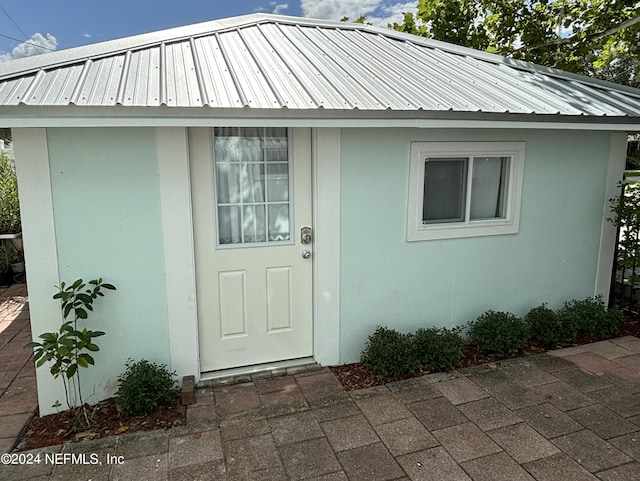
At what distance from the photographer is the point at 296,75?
3.75m

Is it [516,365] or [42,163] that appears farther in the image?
[516,365]

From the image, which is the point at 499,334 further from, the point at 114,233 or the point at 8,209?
the point at 8,209

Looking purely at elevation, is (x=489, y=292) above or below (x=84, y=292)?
below

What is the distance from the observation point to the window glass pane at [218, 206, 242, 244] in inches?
150

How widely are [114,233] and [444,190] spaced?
310cm

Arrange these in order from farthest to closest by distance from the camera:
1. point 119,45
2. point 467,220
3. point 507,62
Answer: point 507,62, point 467,220, point 119,45

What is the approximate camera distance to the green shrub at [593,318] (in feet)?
15.6

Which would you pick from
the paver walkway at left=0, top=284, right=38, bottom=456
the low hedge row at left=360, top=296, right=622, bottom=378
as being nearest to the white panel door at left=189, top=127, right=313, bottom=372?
the low hedge row at left=360, top=296, right=622, bottom=378

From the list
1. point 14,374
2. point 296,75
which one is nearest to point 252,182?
point 296,75

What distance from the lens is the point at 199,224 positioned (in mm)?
3682

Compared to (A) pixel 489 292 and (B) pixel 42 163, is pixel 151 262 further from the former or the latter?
(A) pixel 489 292

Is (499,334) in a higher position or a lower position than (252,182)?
lower

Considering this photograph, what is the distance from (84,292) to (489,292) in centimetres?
394

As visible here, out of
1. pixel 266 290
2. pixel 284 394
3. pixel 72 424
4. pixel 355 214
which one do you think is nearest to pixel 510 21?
pixel 355 214
